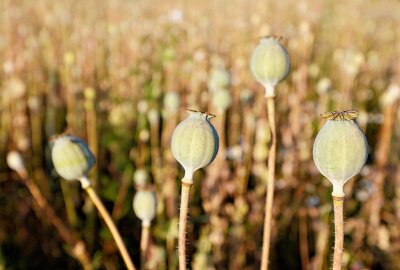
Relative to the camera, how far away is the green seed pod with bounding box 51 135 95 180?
28.5 inches

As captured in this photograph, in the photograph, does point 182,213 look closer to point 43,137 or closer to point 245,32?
point 43,137

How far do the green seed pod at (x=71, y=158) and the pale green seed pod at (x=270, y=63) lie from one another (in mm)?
311

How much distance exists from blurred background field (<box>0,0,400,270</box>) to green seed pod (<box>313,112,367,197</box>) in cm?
60

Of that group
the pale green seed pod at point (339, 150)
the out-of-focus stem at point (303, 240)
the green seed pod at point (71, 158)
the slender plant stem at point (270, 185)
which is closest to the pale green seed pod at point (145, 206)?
the green seed pod at point (71, 158)

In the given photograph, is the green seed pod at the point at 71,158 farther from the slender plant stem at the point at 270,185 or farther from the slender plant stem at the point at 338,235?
the slender plant stem at the point at 338,235

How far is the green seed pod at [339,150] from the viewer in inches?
20.0

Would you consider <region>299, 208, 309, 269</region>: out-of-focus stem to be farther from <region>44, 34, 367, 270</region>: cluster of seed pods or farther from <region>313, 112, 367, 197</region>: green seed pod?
<region>313, 112, 367, 197</region>: green seed pod

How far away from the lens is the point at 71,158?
72 centimetres

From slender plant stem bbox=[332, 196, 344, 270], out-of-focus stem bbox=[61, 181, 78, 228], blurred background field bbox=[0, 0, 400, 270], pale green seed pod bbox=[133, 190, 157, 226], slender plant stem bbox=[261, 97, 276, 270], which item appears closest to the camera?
slender plant stem bbox=[332, 196, 344, 270]

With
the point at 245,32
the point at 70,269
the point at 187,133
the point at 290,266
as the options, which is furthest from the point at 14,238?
the point at 245,32

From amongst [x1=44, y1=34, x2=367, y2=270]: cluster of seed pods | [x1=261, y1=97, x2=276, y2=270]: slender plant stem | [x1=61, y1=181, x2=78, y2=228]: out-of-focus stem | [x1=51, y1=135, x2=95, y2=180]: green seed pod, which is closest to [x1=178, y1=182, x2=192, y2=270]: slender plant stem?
[x1=44, y1=34, x2=367, y2=270]: cluster of seed pods

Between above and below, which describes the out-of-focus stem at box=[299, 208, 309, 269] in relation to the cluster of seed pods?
below

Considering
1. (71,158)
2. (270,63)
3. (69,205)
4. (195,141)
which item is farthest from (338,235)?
(69,205)

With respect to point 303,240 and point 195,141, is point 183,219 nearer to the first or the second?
point 195,141
